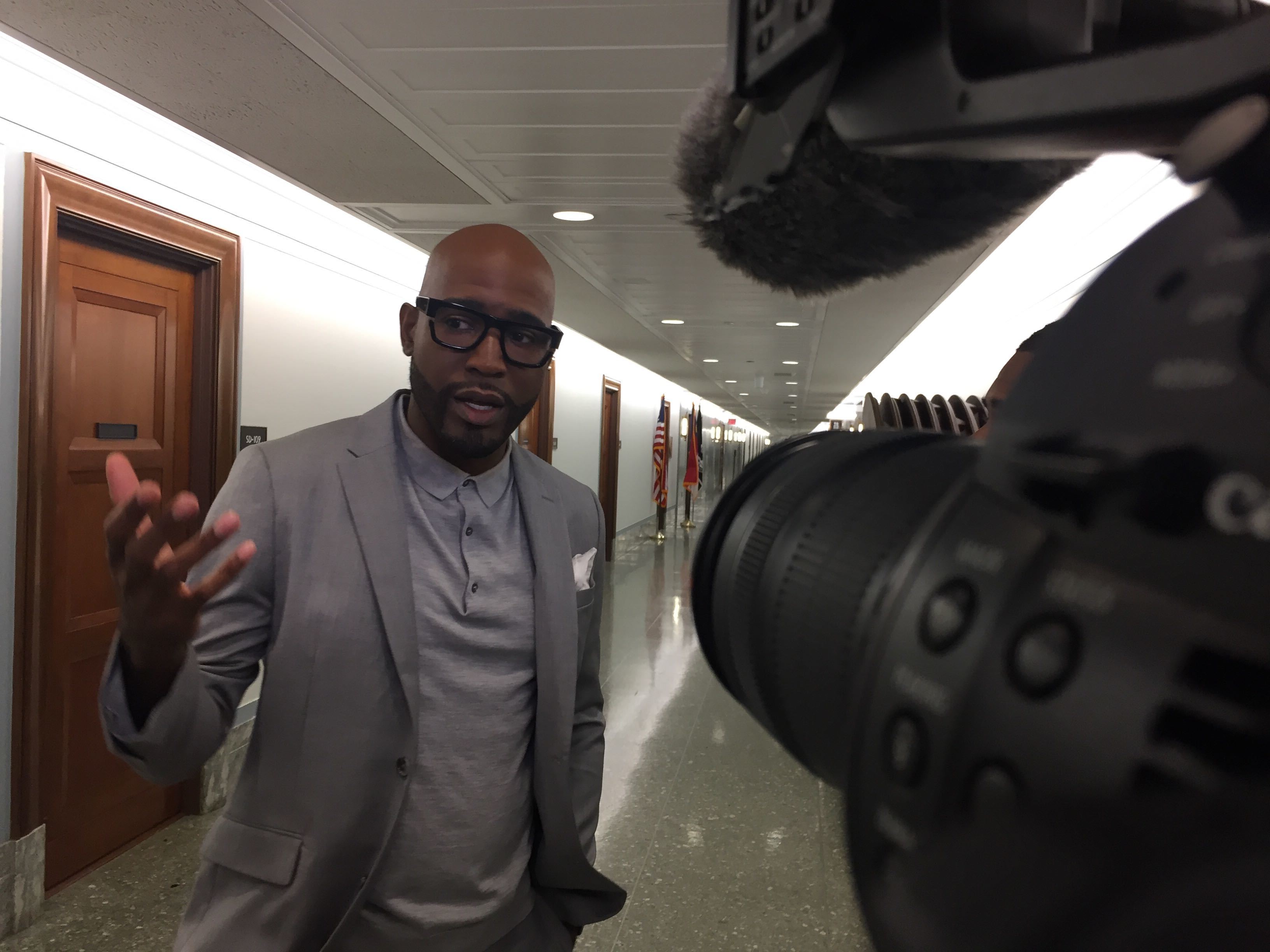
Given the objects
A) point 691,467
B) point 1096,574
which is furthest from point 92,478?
point 691,467

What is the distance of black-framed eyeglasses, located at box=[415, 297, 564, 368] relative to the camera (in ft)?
4.15

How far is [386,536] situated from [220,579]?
335 millimetres

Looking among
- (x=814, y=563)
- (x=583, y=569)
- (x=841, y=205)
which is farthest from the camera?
(x=583, y=569)

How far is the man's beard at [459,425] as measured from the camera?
1226 mm

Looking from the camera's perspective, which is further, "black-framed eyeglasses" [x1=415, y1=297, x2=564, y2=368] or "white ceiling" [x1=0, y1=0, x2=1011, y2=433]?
"white ceiling" [x1=0, y1=0, x2=1011, y2=433]

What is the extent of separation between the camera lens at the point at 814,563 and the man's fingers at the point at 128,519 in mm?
515

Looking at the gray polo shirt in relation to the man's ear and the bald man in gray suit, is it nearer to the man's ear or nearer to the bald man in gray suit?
the bald man in gray suit

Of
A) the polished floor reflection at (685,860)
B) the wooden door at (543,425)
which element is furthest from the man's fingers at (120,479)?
the wooden door at (543,425)

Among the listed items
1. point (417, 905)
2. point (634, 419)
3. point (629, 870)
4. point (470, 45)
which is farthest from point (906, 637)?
point (634, 419)

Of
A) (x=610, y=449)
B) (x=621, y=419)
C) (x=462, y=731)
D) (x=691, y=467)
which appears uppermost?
(x=621, y=419)

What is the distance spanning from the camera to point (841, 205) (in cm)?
58

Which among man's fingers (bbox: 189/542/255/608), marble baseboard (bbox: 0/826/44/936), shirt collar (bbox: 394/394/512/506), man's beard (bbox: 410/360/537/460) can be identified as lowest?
marble baseboard (bbox: 0/826/44/936)

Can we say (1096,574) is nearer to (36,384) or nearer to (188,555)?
(188,555)

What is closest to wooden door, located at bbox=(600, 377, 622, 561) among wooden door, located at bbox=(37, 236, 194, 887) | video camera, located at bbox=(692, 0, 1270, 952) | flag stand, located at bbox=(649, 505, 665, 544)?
flag stand, located at bbox=(649, 505, 665, 544)
